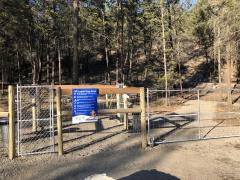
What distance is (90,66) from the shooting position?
62.5 m

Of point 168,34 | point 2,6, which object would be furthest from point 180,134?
point 2,6

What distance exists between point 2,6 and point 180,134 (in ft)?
62.8

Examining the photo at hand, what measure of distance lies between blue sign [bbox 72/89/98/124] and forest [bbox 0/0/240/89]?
36.2ft

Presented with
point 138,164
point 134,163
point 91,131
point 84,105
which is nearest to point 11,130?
point 84,105

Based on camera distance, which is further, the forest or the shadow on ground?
the forest

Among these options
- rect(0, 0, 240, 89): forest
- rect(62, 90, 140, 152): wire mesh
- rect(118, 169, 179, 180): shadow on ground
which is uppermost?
rect(0, 0, 240, 89): forest

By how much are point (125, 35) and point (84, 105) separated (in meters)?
31.2

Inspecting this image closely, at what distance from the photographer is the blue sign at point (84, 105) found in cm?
1086

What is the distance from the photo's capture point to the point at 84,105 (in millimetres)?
11016

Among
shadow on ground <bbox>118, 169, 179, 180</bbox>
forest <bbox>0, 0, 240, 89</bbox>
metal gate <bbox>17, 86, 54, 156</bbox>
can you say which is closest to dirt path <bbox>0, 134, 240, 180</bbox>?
shadow on ground <bbox>118, 169, 179, 180</bbox>

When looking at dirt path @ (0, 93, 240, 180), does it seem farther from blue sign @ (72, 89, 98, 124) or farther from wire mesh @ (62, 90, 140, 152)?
blue sign @ (72, 89, 98, 124)

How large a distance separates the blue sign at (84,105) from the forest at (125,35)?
36.2 feet

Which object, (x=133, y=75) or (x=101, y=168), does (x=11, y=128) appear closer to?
(x=101, y=168)

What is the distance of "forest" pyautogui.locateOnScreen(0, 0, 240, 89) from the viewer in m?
27.7
